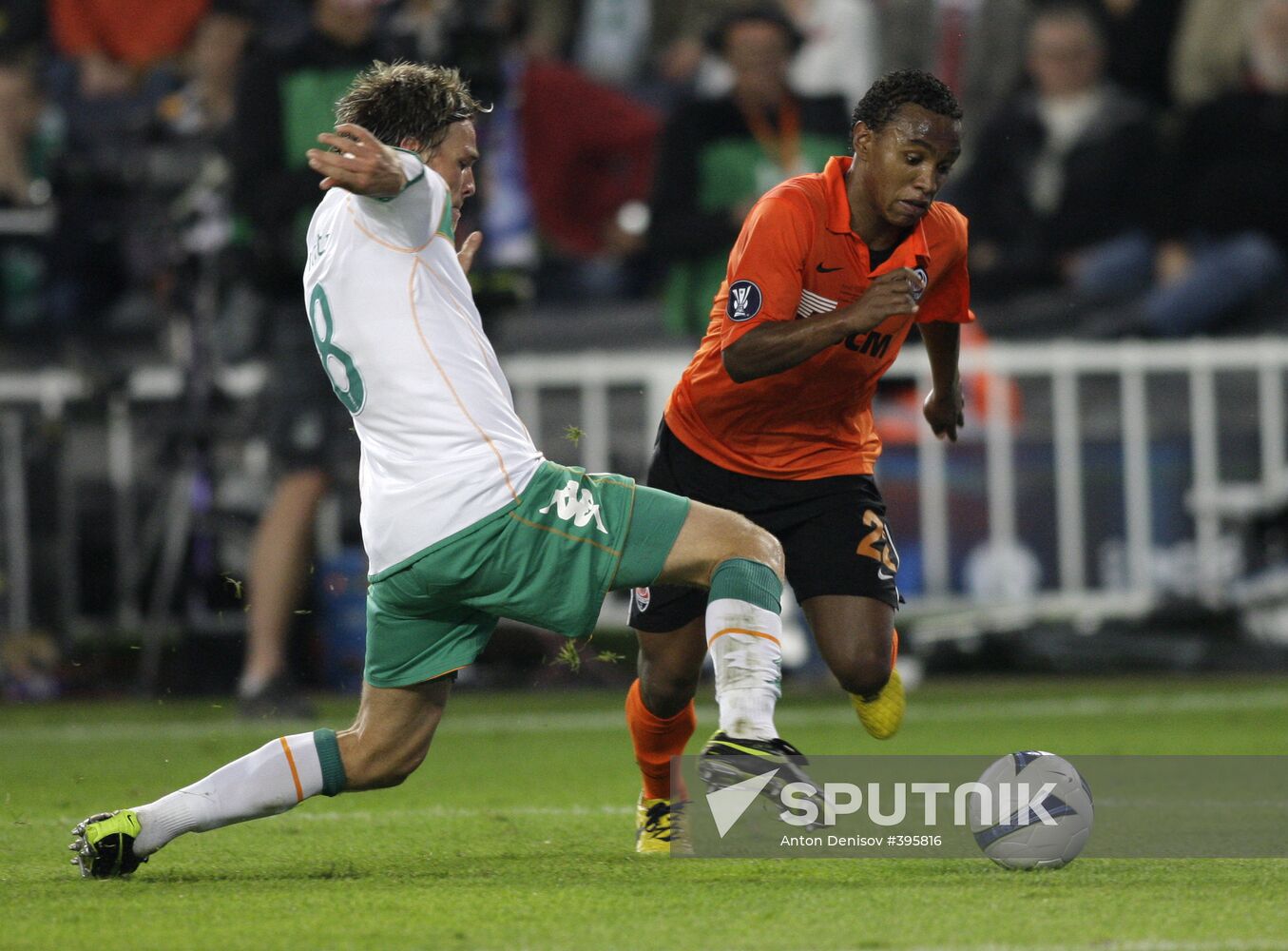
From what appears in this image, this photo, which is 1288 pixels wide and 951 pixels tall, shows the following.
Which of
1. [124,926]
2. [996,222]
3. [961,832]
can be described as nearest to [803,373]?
[961,832]

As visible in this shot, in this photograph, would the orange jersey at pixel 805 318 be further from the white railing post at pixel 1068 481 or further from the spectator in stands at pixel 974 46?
the spectator in stands at pixel 974 46

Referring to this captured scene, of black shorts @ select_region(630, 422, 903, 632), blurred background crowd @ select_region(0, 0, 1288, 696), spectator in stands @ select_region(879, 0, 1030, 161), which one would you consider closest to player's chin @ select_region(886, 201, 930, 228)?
black shorts @ select_region(630, 422, 903, 632)

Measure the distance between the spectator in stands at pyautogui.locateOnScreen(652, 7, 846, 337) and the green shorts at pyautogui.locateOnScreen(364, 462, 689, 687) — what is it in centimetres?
509

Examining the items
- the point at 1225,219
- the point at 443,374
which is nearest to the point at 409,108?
the point at 443,374

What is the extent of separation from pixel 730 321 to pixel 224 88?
6.45 meters

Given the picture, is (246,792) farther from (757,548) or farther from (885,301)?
(885,301)

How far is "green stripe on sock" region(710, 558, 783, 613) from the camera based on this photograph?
4.54 m

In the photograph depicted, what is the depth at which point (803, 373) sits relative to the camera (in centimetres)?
540

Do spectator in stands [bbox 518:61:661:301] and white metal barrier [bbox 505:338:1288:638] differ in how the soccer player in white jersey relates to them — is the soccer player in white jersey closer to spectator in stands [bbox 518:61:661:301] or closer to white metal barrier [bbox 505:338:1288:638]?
white metal barrier [bbox 505:338:1288:638]

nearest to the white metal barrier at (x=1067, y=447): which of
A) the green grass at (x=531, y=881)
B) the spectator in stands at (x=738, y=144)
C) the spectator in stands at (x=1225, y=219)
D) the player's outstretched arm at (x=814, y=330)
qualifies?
the spectator in stands at (x=738, y=144)

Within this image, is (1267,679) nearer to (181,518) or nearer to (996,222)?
(996,222)

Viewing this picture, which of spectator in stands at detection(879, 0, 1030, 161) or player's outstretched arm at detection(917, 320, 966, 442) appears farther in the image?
spectator in stands at detection(879, 0, 1030, 161)

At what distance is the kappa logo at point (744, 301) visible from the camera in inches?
200

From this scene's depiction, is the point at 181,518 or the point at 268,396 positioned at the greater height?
the point at 268,396
